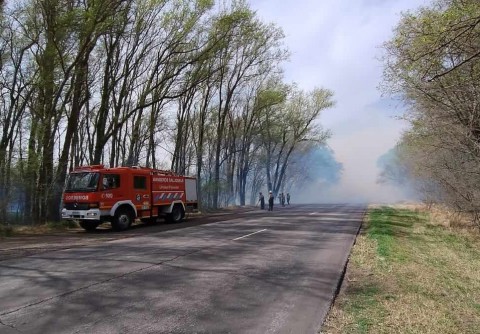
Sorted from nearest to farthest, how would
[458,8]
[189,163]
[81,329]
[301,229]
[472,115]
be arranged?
1. [81,329]
2. [458,8]
3. [472,115]
4. [301,229]
5. [189,163]

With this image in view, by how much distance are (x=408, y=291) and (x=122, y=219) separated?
579 inches

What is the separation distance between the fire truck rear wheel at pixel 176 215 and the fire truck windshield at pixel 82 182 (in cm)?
551

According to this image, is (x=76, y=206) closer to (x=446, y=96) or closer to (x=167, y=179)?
(x=167, y=179)

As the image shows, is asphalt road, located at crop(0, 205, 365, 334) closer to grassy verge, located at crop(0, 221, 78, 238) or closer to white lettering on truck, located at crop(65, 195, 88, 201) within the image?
white lettering on truck, located at crop(65, 195, 88, 201)

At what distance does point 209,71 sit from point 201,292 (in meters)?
24.4

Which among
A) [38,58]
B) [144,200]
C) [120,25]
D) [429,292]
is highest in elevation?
[120,25]

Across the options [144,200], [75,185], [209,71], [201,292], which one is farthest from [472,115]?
[209,71]

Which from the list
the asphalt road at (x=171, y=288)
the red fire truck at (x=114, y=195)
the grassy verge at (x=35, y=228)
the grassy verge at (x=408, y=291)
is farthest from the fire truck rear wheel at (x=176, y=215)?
the grassy verge at (x=408, y=291)

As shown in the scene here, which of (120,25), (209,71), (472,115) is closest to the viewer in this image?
(472,115)

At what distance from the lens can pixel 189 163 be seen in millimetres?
53344

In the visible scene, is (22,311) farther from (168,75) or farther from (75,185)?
(168,75)

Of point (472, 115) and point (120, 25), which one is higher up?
point (120, 25)

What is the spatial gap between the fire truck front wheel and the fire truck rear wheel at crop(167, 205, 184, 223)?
344cm

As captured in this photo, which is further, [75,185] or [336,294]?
[75,185]
